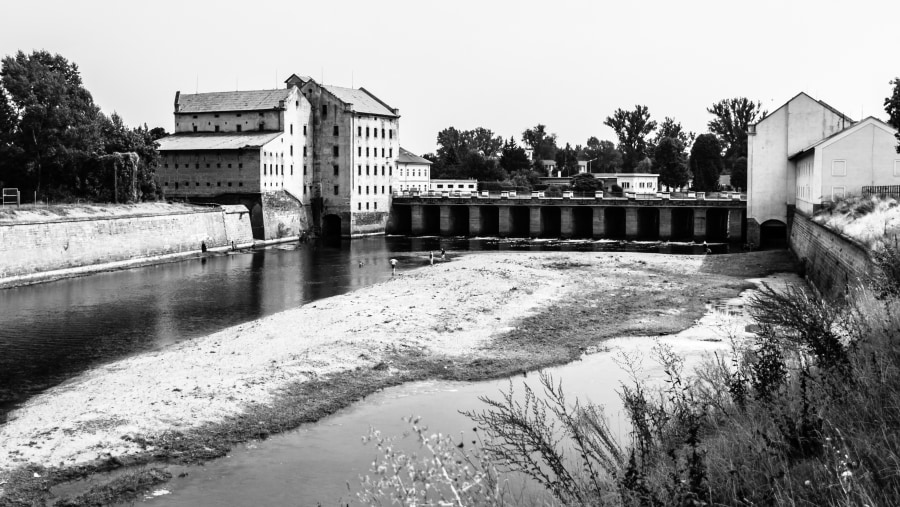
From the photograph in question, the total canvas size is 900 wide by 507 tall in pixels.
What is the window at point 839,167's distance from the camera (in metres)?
48.4

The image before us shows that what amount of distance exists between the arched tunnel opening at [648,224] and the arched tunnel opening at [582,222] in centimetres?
487

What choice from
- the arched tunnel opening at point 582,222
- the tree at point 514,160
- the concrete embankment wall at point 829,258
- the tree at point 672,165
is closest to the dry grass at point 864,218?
the concrete embankment wall at point 829,258

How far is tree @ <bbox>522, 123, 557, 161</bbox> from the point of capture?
17025cm

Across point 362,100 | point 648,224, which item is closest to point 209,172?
point 362,100

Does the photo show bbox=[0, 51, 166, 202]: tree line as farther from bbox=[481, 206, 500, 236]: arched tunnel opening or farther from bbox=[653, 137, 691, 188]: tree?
bbox=[653, 137, 691, 188]: tree

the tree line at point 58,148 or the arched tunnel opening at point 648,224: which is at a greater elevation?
the tree line at point 58,148

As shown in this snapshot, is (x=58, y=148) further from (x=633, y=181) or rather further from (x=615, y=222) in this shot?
(x=633, y=181)

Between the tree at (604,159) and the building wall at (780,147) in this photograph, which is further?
the tree at (604,159)

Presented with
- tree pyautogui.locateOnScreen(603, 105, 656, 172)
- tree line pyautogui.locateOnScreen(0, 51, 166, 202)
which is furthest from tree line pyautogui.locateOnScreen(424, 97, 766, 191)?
tree line pyautogui.locateOnScreen(0, 51, 166, 202)

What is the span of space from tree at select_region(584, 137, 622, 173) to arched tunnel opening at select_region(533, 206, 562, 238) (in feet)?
226

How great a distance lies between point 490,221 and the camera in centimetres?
8975

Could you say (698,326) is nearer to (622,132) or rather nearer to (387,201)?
(387,201)

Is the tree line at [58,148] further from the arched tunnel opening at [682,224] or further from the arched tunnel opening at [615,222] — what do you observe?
the arched tunnel opening at [682,224]

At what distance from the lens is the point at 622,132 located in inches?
6531
